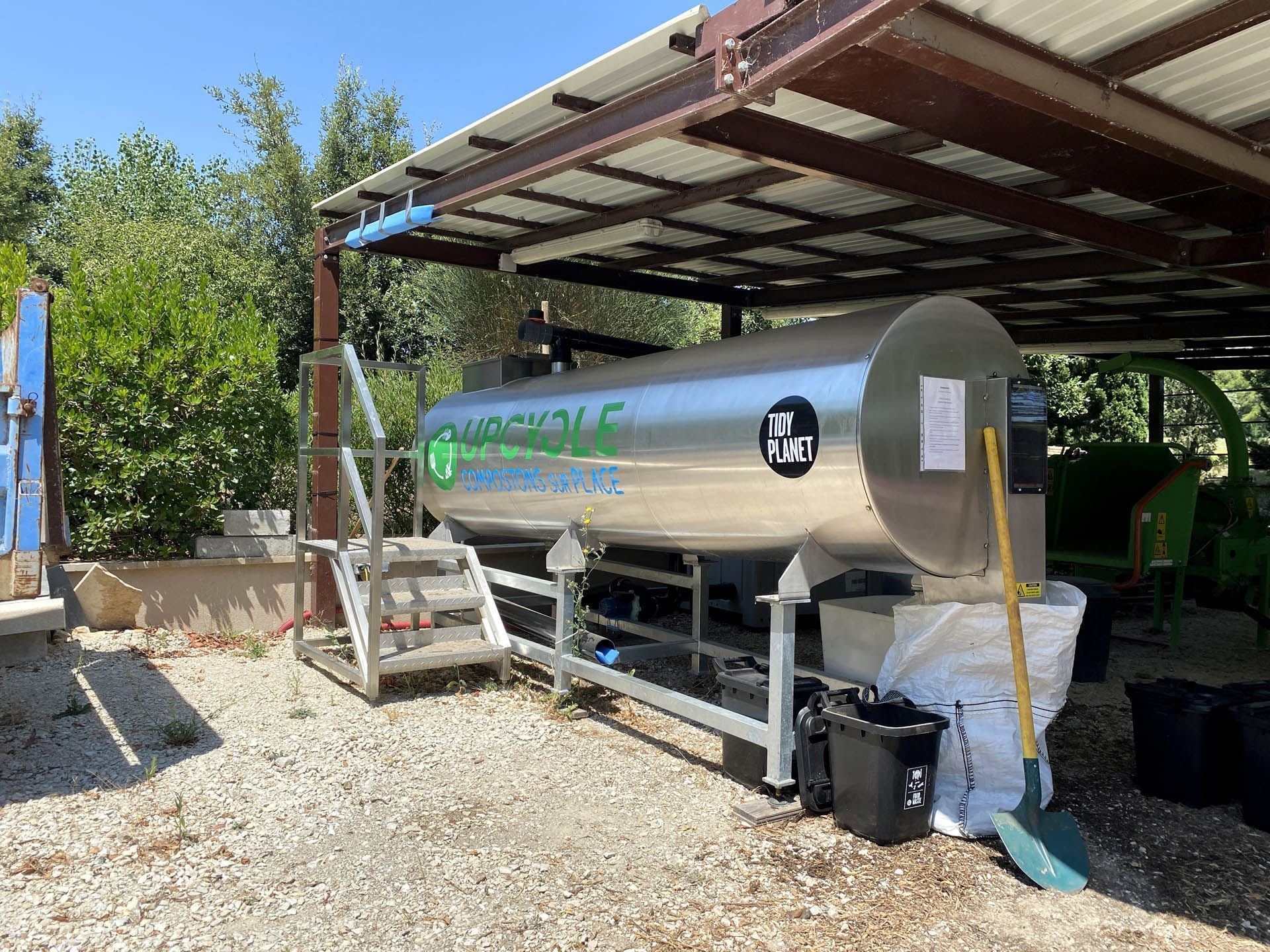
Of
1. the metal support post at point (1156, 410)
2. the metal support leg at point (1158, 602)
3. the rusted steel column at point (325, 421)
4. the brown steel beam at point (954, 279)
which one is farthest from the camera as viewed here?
the metal support post at point (1156, 410)

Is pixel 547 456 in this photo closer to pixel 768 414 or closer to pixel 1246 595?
pixel 768 414

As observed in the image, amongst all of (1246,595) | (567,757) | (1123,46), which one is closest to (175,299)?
(567,757)

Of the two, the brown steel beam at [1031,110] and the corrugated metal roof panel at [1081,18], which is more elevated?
the corrugated metal roof panel at [1081,18]

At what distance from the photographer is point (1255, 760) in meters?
4.48

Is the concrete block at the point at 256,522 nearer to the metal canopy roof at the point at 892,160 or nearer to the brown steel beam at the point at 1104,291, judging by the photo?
the metal canopy roof at the point at 892,160

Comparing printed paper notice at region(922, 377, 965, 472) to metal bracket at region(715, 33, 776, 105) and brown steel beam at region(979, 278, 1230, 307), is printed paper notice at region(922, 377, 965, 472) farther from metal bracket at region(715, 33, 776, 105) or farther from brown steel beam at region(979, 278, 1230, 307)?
brown steel beam at region(979, 278, 1230, 307)

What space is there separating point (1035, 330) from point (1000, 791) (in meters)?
7.84

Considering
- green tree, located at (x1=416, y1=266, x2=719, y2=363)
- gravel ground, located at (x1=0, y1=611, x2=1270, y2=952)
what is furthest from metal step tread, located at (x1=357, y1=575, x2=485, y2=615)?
green tree, located at (x1=416, y1=266, x2=719, y2=363)

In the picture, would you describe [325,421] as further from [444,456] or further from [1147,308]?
[1147,308]

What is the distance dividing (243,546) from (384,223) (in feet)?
10.3

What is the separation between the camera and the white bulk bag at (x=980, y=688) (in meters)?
4.36

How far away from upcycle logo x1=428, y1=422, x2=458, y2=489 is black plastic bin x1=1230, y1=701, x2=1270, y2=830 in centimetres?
570

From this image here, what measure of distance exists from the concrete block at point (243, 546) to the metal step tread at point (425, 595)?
166cm

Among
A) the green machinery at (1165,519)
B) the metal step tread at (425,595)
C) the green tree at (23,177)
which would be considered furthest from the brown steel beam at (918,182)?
the green tree at (23,177)
